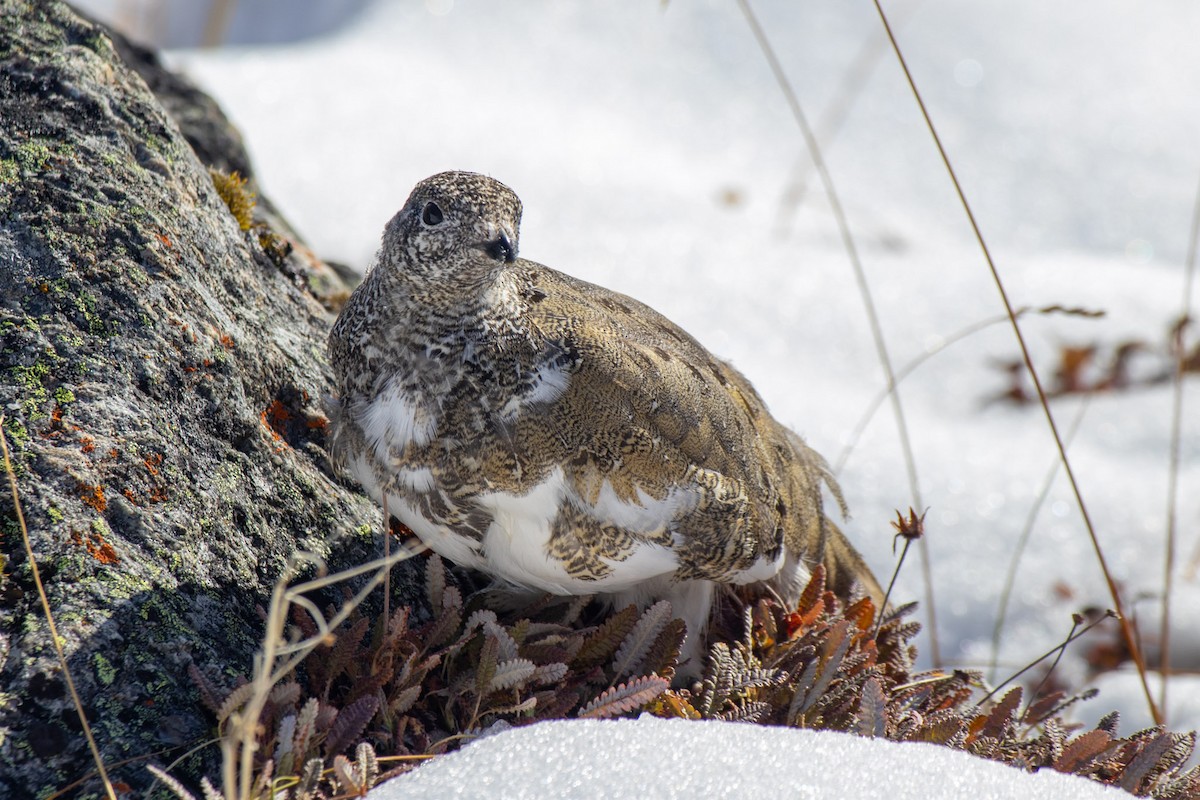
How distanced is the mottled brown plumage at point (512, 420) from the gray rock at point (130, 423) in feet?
0.92

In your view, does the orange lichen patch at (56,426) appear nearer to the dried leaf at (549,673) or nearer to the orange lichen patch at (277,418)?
the orange lichen patch at (277,418)

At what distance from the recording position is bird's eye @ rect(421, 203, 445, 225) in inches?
111

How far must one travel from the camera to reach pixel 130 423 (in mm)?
2695

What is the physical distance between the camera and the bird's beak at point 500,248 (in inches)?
108

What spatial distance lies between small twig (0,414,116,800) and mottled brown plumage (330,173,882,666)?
0.79 metres

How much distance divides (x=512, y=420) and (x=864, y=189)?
17.9ft

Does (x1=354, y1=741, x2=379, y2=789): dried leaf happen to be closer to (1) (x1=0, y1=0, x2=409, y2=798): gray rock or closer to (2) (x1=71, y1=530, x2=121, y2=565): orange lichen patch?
(1) (x1=0, y1=0, x2=409, y2=798): gray rock

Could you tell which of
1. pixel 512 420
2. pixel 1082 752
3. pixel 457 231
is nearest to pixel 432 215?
pixel 457 231

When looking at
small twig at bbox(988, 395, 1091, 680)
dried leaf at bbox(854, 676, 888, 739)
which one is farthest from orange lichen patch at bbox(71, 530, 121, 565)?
small twig at bbox(988, 395, 1091, 680)

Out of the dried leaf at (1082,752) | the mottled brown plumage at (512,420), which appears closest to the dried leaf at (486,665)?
the mottled brown plumage at (512,420)

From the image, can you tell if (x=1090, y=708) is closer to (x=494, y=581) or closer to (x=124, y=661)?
(x=494, y=581)

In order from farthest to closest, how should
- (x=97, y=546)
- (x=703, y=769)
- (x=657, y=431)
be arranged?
1. (x=657, y=431)
2. (x=97, y=546)
3. (x=703, y=769)

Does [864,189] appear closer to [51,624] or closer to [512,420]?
[512,420]

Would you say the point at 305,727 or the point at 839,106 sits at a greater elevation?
the point at 839,106
